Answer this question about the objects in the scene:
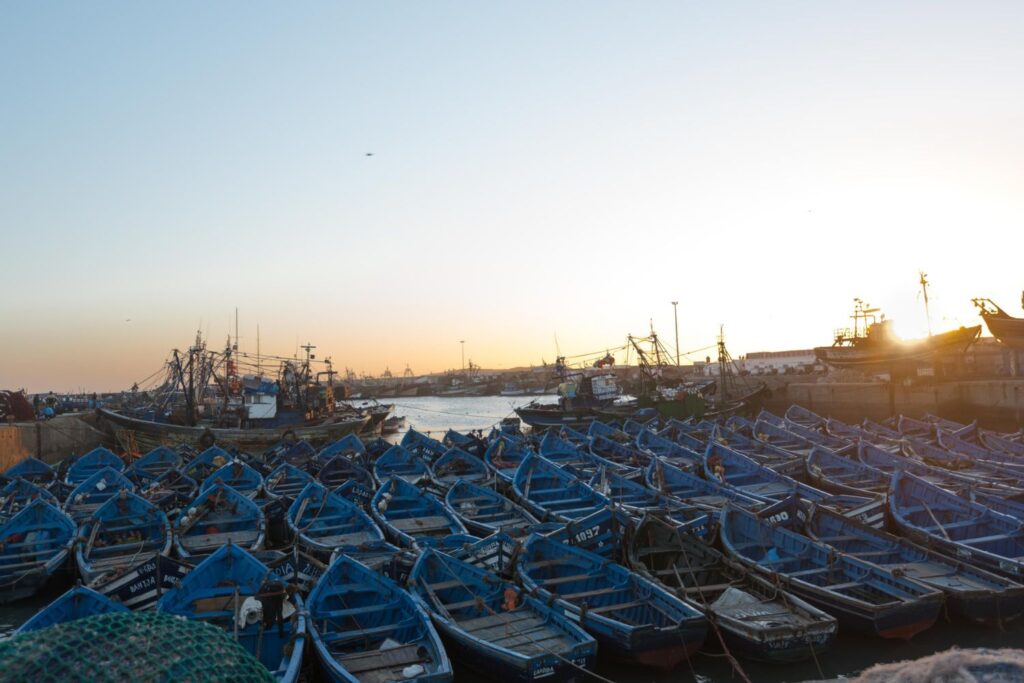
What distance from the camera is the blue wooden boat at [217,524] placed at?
15.0 metres

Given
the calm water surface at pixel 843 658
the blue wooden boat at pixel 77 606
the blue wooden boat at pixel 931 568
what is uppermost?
the blue wooden boat at pixel 77 606

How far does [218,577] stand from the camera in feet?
35.1

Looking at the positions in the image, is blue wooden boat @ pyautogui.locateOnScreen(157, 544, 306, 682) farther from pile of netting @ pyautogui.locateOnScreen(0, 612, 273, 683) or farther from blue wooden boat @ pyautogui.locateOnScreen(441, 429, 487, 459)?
blue wooden boat @ pyautogui.locateOnScreen(441, 429, 487, 459)

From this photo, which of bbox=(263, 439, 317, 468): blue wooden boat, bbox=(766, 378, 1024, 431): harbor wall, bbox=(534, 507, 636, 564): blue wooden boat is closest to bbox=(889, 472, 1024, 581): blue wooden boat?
bbox=(534, 507, 636, 564): blue wooden boat

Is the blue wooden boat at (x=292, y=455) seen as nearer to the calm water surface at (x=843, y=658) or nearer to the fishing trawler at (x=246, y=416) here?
the fishing trawler at (x=246, y=416)

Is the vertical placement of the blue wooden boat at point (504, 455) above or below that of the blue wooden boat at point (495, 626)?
above

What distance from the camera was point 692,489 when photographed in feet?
63.8

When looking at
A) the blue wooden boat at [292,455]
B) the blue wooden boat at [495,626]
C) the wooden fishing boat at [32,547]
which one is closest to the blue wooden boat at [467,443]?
the blue wooden boat at [292,455]

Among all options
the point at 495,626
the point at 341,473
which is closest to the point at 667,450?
the point at 341,473

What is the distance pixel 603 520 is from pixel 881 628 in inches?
192

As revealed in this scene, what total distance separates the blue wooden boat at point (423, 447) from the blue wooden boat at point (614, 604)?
1571 centimetres

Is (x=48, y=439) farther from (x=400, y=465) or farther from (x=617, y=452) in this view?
(x=617, y=452)

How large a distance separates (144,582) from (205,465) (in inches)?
604

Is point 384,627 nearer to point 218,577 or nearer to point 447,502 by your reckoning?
point 218,577
